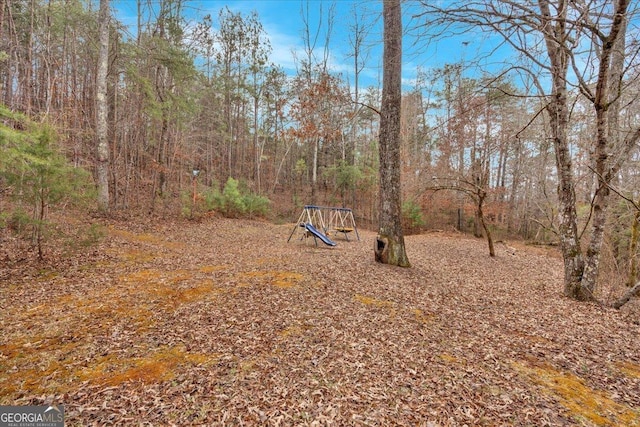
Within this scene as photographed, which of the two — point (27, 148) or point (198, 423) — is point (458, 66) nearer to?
point (198, 423)

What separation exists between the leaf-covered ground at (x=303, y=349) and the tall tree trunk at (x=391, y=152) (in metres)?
0.63

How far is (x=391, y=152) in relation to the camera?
205 inches

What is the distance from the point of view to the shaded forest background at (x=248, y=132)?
13.5 feet

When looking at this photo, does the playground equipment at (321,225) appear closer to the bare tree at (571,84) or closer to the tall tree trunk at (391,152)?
the tall tree trunk at (391,152)

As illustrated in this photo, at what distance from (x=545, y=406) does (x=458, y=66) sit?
10.2ft

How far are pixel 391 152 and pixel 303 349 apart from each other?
3837 millimetres

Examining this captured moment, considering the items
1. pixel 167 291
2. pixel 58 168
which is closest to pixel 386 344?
pixel 167 291

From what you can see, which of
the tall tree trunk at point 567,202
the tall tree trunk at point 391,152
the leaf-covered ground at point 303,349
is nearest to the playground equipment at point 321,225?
the tall tree trunk at point 391,152

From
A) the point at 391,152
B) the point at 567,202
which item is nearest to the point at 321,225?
the point at 391,152

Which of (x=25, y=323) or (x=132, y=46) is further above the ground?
(x=132, y=46)

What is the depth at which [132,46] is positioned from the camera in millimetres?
8023

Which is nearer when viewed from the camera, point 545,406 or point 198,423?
point 198,423

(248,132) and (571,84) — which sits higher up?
(248,132)

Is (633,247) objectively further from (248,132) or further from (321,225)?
(248,132)
